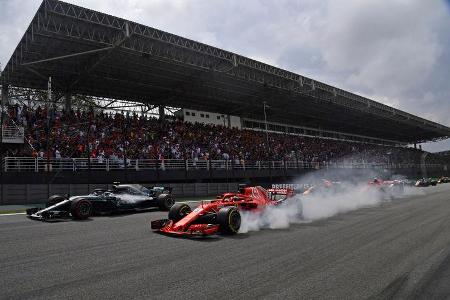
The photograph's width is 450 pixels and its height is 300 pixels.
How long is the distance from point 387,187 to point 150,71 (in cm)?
1858

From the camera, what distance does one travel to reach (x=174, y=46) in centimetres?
2567

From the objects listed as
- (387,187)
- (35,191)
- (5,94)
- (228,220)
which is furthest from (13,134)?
(387,187)

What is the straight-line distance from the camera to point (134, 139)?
89.8 ft

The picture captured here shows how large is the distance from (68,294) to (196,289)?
1.58 meters

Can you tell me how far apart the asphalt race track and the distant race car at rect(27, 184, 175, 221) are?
1.44m

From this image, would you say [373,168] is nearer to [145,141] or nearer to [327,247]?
[145,141]

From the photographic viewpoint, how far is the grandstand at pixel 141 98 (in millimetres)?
22156

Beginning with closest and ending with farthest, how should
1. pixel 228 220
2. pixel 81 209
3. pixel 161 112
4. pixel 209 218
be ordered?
pixel 228 220 < pixel 209 218 < pixel 81 209 < pixel 161 112

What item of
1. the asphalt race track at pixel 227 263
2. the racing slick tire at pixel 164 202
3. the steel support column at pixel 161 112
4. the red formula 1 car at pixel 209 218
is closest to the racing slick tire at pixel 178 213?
the red formula 1 car at pixel 209 218

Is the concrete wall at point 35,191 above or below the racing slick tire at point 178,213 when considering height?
above

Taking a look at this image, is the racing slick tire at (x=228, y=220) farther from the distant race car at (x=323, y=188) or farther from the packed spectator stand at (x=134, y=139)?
the packed spectator stand at (x=134, y=139)

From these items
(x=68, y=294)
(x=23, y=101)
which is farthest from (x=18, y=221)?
(x=23, y=101)

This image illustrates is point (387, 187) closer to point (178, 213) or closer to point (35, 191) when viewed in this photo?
point (178, 213)

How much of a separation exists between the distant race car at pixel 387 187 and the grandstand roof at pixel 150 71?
1365 centimetres
